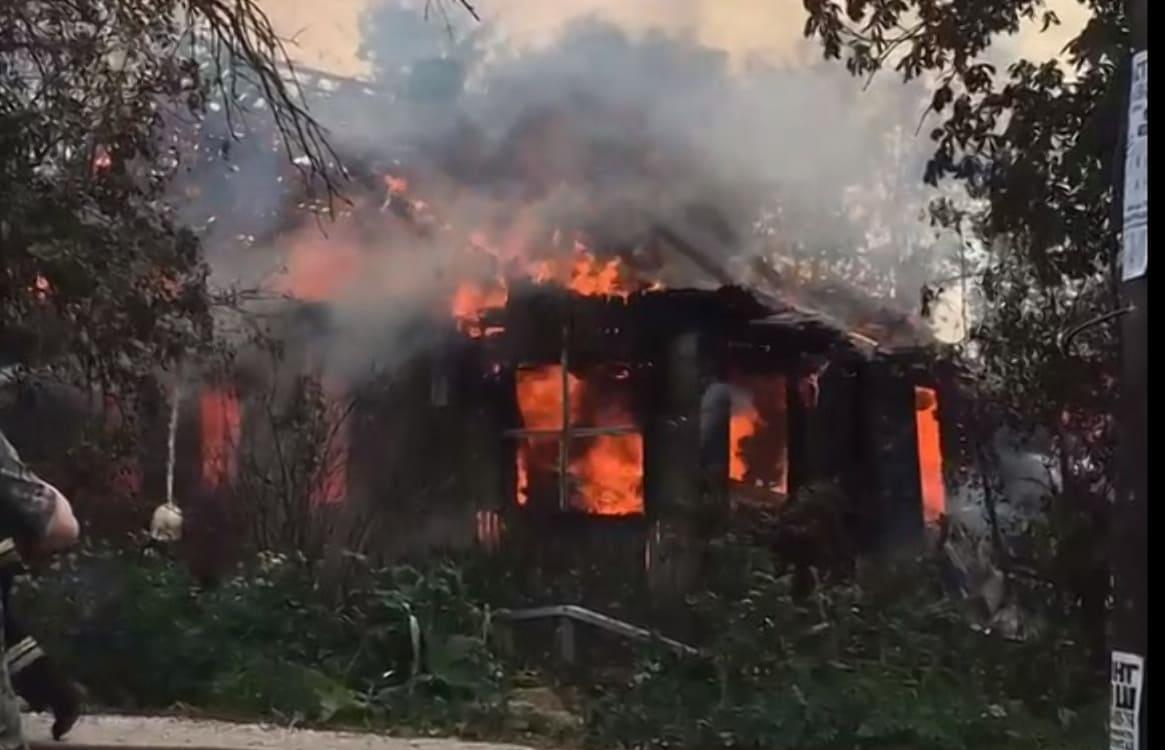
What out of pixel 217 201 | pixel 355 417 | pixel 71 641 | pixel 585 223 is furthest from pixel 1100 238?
pixel 71 641

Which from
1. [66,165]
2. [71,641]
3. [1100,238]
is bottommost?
[71,641]

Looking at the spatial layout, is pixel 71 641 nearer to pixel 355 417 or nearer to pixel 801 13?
pixel 355 417

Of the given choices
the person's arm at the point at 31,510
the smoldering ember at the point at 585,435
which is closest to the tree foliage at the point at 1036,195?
the smoldering ember at the point at 585,435

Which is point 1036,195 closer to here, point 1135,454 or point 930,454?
point 930,454

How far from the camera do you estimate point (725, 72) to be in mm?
3578

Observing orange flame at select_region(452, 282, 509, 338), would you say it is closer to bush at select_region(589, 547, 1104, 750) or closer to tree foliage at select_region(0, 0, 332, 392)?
tree foliage at select_region(0, 0, 332, 392)

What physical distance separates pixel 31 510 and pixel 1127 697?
9.81 feet

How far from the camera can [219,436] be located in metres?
3.71

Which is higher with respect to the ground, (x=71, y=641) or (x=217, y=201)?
(x=217, y=201)

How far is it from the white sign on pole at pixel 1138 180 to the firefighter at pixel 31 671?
3.01 m

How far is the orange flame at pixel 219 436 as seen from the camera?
3.70 metres

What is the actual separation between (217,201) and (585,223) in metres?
1.01

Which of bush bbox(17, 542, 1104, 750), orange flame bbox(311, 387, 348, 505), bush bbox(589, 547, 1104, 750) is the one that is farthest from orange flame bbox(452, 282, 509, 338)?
bush bbox(589, 547, 1104, 750)

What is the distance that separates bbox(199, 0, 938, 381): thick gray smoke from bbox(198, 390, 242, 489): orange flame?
318mm
